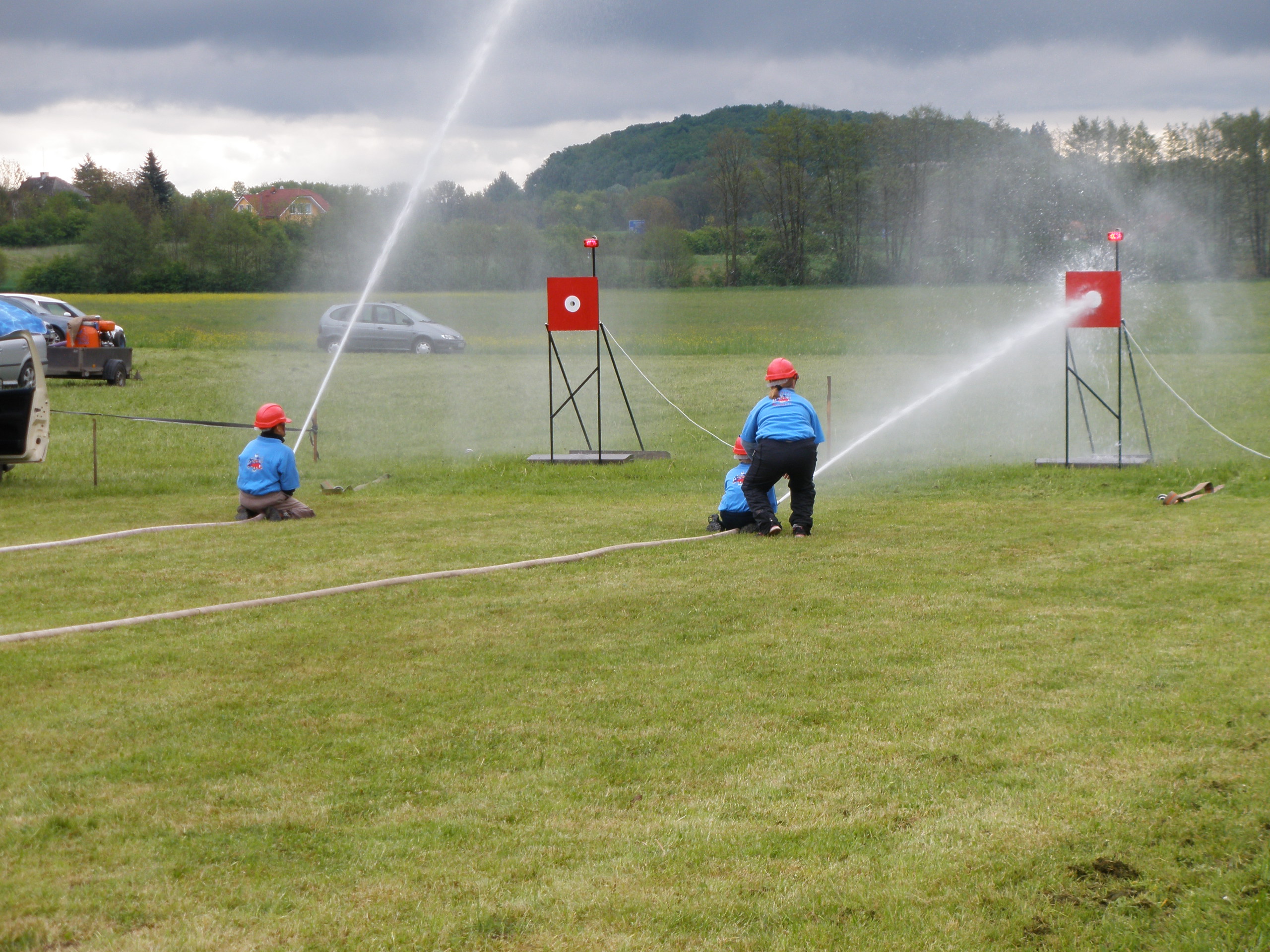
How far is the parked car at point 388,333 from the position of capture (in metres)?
33.6

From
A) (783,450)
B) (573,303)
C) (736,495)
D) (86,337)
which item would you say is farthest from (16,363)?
(86,337)

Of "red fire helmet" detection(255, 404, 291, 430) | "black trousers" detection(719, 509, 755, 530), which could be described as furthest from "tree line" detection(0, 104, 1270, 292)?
"black trousers" detection(719, 509, 755, 530)

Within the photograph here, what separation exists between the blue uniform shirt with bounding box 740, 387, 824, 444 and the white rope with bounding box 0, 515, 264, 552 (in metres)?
4.80

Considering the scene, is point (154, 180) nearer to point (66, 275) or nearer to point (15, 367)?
point (66, 275)

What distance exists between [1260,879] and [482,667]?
3845mm

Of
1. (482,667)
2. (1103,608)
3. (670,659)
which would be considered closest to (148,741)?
(482,667)

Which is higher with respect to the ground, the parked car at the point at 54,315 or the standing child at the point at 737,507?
the parked car at the point at 54,315

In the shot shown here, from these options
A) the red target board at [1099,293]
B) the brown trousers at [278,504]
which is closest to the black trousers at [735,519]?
the brown trousers at [278,504]

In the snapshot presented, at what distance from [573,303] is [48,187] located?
8606 cm

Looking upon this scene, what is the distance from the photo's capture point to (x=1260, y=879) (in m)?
3.94

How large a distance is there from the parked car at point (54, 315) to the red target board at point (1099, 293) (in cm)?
2110

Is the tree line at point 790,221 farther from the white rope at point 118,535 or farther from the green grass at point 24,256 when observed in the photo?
the white rope at point 118,535

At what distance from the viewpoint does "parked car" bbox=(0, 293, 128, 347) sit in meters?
28.0

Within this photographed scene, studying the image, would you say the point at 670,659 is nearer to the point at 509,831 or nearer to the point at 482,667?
the point at 482,667
